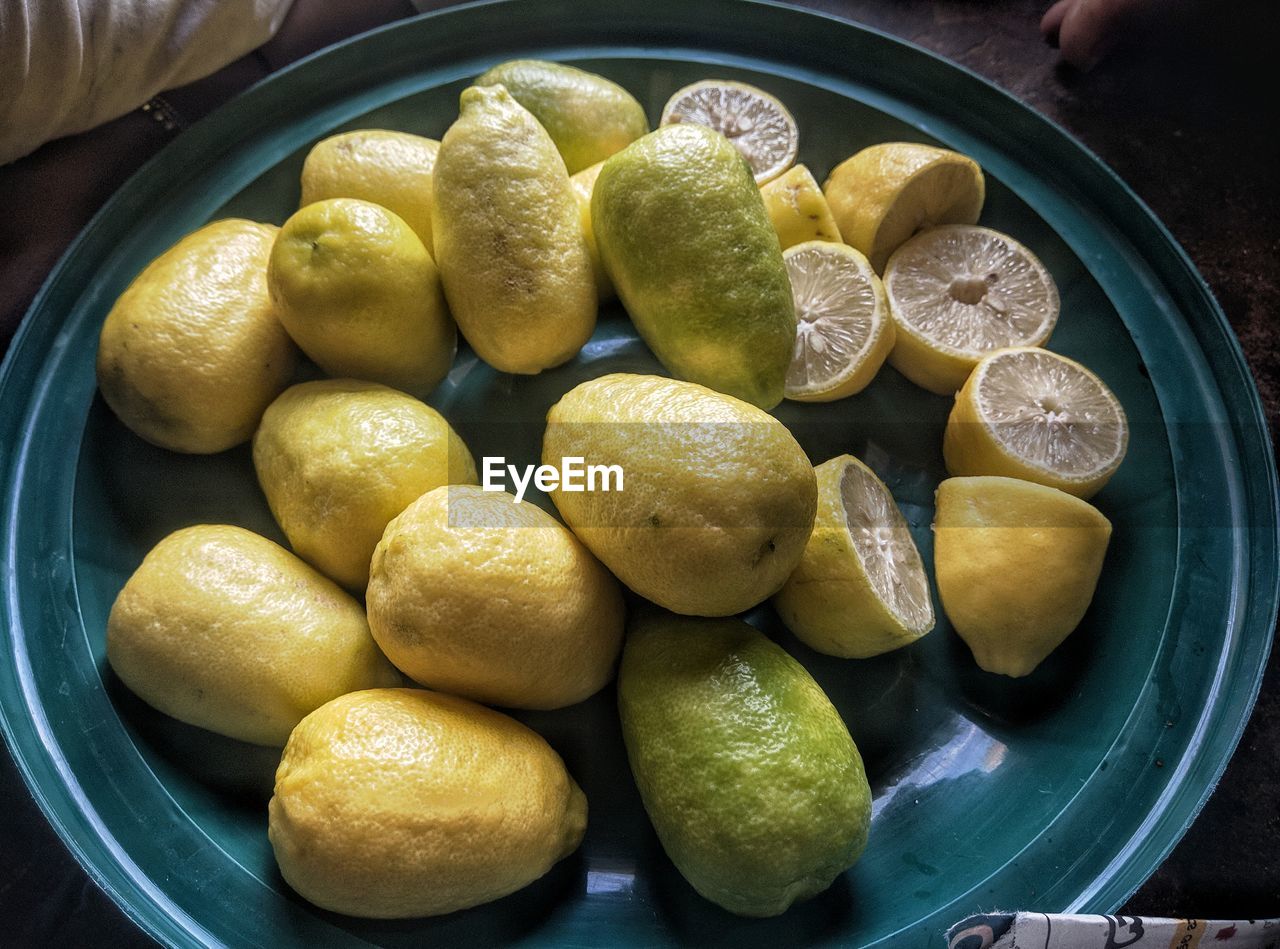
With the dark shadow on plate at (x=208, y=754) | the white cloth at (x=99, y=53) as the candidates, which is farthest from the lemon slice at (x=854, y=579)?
the white cloth at (x=99, y=53)

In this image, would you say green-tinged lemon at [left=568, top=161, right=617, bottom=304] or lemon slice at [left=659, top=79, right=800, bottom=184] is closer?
green-tinged lemon at [left=568, top=161, right=617, bottom=304]

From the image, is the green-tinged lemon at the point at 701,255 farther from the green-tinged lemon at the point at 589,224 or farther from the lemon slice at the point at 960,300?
the lemon slice at the point at 960,300

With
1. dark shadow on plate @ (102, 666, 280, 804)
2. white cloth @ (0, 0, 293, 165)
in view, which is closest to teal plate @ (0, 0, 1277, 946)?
dark shadow on plate @ (102, 666, 280, 804)

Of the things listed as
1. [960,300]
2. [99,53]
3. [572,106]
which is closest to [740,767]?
[960,300]

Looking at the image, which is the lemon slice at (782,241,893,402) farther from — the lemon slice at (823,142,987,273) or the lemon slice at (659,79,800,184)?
the lemon slice at (659,79,800,184)

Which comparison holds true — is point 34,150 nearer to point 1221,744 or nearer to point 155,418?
point 155,418

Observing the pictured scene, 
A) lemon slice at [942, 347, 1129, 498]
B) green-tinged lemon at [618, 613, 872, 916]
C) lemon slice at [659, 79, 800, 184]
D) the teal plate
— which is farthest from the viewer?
lemon slice at [659, 79, 800, 184]

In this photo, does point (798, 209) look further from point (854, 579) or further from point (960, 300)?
point (854, 579)

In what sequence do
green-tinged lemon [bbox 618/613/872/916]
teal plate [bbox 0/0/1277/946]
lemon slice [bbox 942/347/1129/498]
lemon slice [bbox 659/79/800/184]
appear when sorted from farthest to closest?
1. lemon slice [bbox 659/79/800/184]
2. lemon slice [bbox 942/347/1129/498]
3. teal plate [bbox 0/0/1277/946]
4. green-tinged lemon [bbox 618/613/872/916]
